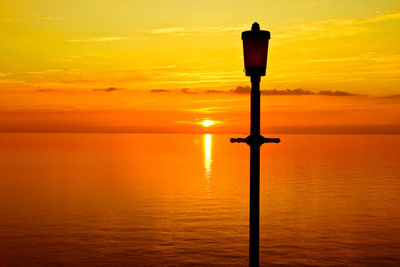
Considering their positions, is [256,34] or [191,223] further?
[191,223]

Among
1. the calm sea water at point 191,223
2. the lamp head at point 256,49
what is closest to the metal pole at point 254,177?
the lamp head at point 256,49

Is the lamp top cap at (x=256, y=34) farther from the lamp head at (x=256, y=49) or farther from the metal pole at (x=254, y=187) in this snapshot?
the metal pole at (x=254, y=187)

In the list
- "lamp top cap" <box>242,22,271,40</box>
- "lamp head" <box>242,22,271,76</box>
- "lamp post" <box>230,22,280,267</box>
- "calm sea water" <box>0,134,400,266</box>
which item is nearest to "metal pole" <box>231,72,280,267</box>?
"lamp post" <box>230,22,280,267</box>

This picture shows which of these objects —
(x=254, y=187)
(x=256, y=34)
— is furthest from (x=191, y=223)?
(x=256, y=34)

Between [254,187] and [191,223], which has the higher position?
[254,187]

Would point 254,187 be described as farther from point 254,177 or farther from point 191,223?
point 191,223

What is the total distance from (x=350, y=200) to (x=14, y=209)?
4475 cm

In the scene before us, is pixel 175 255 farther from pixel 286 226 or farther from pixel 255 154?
pixel 255 154

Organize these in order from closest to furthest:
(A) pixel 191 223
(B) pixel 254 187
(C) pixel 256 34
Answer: (B) pixel 254 187, (C) pixel 256 34, (A) pixel 191 223

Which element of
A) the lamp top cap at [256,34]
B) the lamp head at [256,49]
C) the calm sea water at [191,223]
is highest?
the lamp top cap at [256,34]

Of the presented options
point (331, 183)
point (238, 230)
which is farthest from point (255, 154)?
point (331, 183)

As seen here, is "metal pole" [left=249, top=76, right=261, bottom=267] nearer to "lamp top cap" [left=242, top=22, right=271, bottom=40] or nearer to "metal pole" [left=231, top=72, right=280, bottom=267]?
"metal pole" [left=231, top=72, right=280, bottom=267]

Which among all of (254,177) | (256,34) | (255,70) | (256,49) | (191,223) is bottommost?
(191,223)

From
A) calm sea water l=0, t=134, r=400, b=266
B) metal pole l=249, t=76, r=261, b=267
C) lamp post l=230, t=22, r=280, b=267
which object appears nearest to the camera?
metal pole l=249, t=76, r=261, b=267
